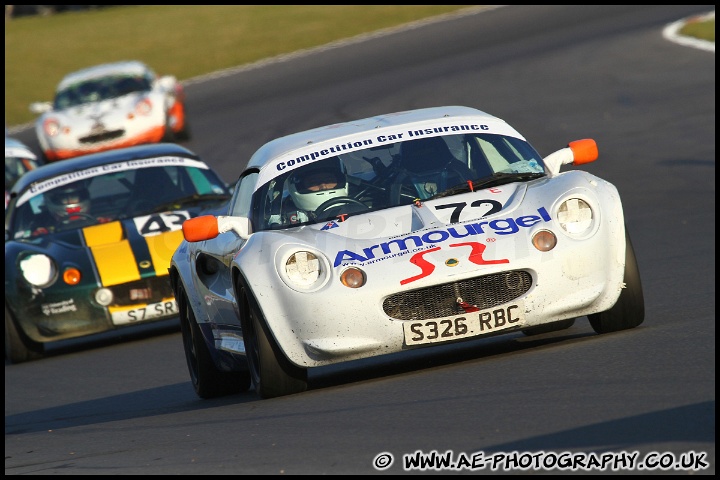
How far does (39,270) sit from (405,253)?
16.2ft

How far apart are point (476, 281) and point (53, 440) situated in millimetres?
2121

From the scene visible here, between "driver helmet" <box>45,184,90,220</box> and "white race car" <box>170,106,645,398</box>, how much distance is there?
14.0 feet

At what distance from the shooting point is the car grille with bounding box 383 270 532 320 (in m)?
6.98

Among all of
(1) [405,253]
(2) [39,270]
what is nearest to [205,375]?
(1) [405,253]

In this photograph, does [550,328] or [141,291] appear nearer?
[550,328]

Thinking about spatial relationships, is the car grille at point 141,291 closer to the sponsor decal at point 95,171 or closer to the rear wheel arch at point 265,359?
the sponsor decal at point 95,171

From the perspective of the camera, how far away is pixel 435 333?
6.99 metres

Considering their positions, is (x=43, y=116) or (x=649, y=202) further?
(x=43, y=116)

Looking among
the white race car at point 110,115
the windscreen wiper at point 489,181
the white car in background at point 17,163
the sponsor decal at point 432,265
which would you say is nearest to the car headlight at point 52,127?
the white race car at point 110,115

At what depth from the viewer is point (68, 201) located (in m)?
12.3

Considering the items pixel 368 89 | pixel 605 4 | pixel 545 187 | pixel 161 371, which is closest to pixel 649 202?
pixel 161 371

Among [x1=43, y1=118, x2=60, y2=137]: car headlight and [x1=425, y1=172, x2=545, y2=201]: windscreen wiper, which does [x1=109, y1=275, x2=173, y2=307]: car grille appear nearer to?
[x1=425, y1=172, x2=545, y2=201]: windscreen wiper

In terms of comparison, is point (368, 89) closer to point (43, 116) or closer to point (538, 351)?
point (43, 116)

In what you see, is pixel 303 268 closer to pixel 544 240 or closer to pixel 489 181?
pixel 544 240
